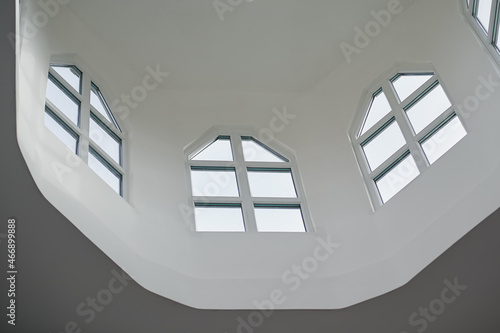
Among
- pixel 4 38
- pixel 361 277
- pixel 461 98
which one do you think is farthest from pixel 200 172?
pixel 4 38

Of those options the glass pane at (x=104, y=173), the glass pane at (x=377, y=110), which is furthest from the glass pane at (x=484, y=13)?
the glass pane at (x=104, y=173)

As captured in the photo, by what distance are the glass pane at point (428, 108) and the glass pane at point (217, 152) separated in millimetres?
3233

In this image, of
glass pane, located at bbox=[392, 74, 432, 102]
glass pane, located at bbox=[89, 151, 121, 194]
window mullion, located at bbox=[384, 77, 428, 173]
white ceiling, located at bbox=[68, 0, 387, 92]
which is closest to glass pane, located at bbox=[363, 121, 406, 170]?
window mullion, located at bbox=[384, 77, 428, 173]

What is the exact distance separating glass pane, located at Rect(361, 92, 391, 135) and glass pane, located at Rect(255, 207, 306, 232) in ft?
6.57

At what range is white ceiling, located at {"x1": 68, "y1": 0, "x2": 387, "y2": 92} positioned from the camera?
446 inches

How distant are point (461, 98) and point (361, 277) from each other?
3102 millimetres

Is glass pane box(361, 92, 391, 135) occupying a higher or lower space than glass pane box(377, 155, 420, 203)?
higher

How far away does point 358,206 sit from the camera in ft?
35.1

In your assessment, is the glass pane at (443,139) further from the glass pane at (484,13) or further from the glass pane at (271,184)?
the glass pane at (271,184)

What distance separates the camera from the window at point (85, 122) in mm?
9258

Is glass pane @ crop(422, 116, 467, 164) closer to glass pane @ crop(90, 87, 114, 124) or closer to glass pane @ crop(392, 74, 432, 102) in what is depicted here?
glass pane @ crop(392, 74, 432, 102)

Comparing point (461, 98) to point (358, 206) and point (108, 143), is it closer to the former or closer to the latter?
point (358, 206)

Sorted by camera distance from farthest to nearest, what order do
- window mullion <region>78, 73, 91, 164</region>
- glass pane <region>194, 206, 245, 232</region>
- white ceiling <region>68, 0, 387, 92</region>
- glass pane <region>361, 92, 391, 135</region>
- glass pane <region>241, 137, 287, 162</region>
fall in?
glass pane <region>241, 137, 287, 162</region> < glass pane <region>361, 92, 391, 135</region> < white ceiling <region>68, 0, 387, 92</region> < glass pane <region>194, 206, 245, 232</region> < window mullion <region>78, 73, 91, 164</region>

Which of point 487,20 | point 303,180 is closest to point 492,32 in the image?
point 487,20
